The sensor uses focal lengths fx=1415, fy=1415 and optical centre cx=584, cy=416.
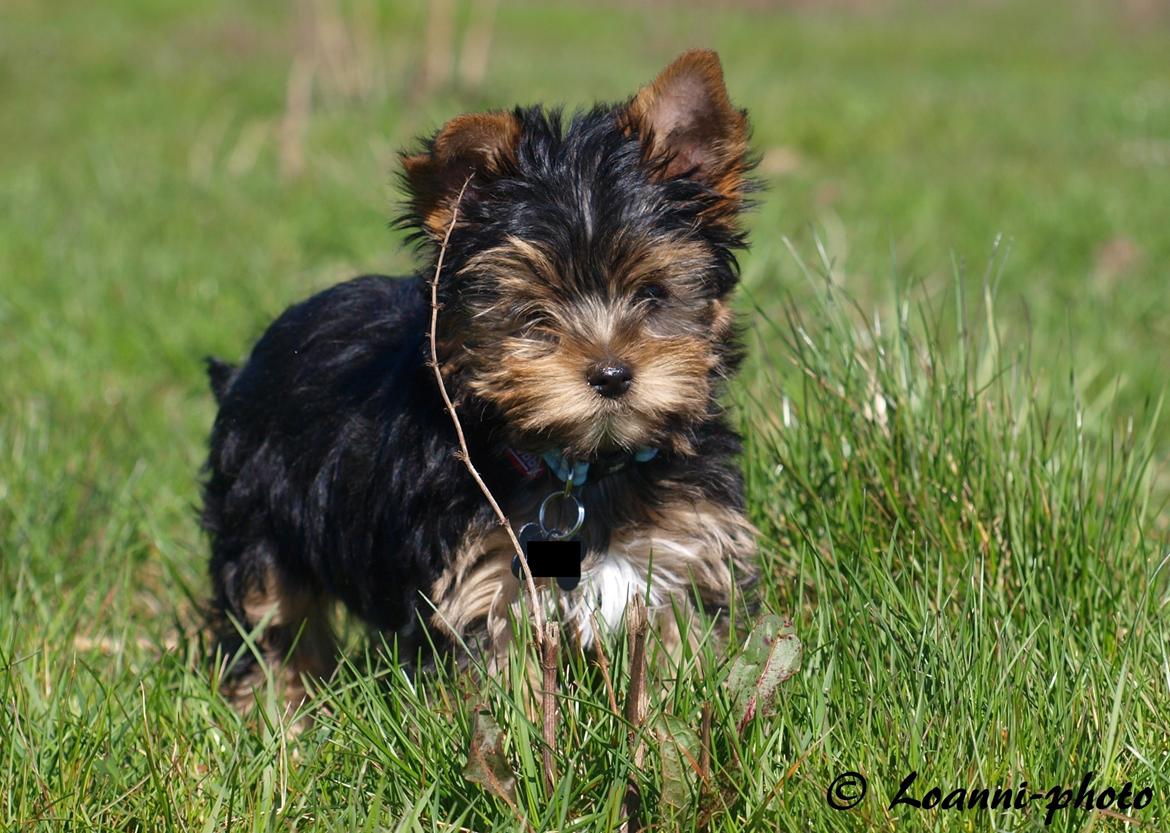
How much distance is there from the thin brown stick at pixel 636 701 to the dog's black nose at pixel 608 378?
0.46 meters

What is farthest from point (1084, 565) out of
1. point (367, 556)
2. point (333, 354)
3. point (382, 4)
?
point (382, 4)

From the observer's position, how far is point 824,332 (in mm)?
4125

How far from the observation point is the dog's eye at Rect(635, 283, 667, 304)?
10.4 feet

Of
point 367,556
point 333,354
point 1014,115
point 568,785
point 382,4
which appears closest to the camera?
point 568,785

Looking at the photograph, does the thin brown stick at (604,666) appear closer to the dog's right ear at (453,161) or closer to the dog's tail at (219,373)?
the dog's right ear at (453,161)

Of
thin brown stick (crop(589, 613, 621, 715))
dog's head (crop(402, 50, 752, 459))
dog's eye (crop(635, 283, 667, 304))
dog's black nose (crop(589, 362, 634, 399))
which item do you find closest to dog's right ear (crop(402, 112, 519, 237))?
dog's head (crop(402, 50, 752, 459))

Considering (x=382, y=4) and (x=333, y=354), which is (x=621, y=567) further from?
(x=382, y=4)

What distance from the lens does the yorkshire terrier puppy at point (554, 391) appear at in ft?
10.1

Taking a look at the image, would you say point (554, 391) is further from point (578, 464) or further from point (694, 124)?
point (694, 124)

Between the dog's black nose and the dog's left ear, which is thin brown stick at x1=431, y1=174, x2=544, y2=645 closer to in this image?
the dog's black nose

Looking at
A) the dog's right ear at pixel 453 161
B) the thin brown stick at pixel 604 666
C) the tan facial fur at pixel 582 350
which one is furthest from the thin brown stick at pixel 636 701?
the dog's right ear at pixel 453 161

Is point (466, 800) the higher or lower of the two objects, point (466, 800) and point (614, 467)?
the lower

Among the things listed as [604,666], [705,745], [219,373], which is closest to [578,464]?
[604,666]

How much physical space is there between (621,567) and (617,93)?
1133cm
